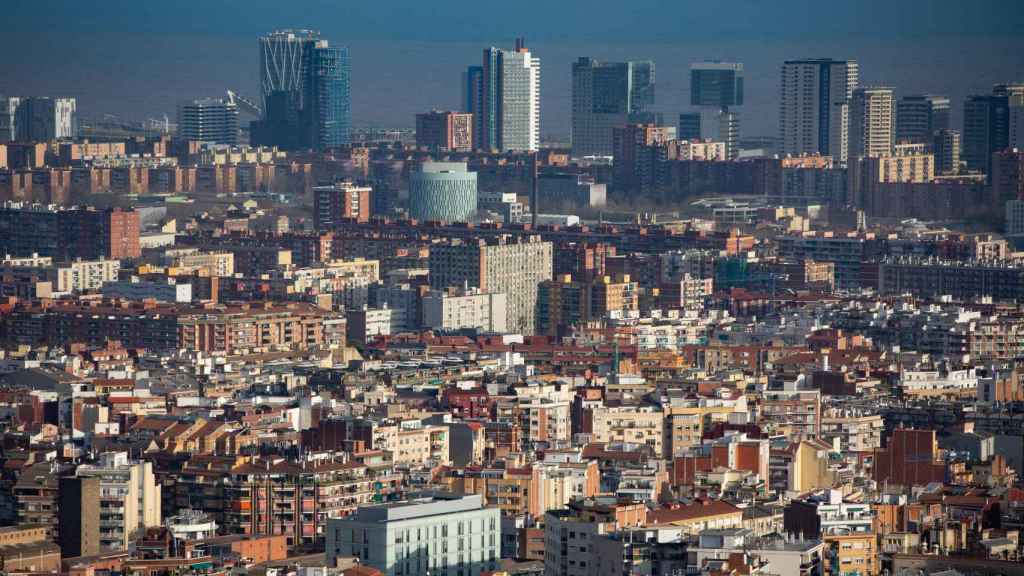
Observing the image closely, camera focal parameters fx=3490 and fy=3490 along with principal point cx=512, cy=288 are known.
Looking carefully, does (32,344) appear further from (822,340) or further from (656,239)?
(656,239)

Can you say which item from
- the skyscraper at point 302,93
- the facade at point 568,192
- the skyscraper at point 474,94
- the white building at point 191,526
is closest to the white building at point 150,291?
the white building at point 191,526

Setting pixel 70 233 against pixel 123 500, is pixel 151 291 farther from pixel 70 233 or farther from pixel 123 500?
pixel 123 500

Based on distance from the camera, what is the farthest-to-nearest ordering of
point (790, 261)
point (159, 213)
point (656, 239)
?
1. point (159, 213)
2. point (656, 239)
3. point (790, 261)

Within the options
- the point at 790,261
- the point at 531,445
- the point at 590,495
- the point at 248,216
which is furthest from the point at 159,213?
the point at 590,495

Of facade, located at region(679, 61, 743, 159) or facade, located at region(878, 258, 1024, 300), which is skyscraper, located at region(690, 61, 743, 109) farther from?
facade, located at region(878, 258, 1024, 300)

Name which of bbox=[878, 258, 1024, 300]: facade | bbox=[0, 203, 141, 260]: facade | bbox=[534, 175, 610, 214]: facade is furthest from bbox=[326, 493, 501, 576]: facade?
bbox=[534, 175, 610, 214]: facade
